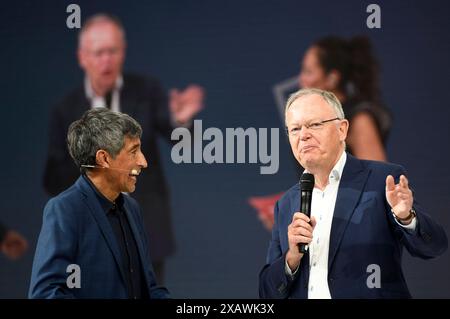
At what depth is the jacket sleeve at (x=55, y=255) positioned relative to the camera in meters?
2.64

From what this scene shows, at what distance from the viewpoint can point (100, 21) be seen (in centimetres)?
417

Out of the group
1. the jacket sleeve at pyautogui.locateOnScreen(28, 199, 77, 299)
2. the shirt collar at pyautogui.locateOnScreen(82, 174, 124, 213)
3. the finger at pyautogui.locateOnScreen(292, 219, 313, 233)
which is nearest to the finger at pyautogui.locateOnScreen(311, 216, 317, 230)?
the finger at pyautogui.locateOnScreen(292, 219, 313, 233)

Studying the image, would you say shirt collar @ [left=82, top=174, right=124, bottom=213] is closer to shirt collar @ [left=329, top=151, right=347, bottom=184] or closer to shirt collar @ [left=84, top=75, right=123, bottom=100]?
shirt collar @ [left=329, top=151, right=347, bottom=184]

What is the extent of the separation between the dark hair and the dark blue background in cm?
5

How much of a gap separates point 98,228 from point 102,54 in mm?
1646

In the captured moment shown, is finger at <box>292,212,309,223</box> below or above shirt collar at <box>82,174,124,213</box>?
below

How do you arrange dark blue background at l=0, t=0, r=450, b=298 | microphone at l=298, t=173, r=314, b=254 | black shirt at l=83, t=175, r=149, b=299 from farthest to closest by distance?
dark blue background at l=0, t=0, r=450, b=298 → black shirt at l=83, t=175, r=149, b=299 → microphone at l=298, t=173, r=314, b=254

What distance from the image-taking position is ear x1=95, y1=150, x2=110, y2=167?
291 centimetres

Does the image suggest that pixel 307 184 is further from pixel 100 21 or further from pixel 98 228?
pixel 100 21

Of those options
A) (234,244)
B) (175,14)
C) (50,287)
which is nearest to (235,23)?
Answer: (175,14)

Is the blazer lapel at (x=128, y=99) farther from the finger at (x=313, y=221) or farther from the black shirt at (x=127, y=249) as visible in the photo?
the finger at (x=313, y=221)

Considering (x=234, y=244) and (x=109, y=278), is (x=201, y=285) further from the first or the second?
(x=109, y=278)

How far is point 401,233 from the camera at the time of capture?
9.16ft

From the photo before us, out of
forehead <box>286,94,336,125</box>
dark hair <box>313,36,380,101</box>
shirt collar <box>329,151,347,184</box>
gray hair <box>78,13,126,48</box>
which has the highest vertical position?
gray hair <box>78,13,126,48</box>
